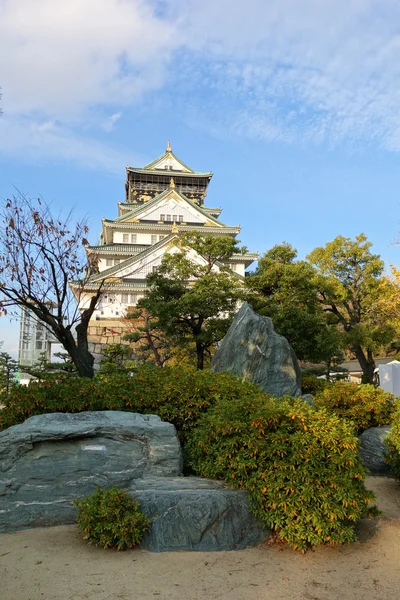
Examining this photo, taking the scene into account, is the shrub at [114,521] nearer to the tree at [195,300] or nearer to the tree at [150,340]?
the tree at [195,300]

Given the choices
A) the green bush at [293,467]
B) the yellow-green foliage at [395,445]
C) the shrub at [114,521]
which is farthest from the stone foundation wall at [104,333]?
the shrub at [114,521]

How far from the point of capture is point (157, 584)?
10.9 feet

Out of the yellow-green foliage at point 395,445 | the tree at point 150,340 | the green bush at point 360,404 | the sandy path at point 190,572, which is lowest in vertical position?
the sandy path at point 190,572

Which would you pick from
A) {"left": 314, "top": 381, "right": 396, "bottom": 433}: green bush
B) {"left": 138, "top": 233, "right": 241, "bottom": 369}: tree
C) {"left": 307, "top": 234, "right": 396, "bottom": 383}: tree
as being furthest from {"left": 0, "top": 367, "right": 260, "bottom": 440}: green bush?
{"left": 307, "top": 234, "right": 396, "bottom": 383}: tree

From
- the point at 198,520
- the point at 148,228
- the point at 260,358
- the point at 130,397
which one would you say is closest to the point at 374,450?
the point at 260,358

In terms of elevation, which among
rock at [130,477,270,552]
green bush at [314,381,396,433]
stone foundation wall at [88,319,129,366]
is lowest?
rock at [130,477,270,552]

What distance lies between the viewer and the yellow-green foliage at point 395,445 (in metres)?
5.59

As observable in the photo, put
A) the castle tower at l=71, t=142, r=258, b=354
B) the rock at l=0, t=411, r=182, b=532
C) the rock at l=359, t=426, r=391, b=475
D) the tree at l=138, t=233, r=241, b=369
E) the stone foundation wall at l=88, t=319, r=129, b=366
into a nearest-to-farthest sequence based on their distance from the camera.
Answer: the rock at l=0, t=411, r=182, b=532, the rock at l=359, t=426, r=391, b=475, the tree at l=138, t=233, r=241, b=369, the stone foundation wall at l=88, t=319, r=129, b=366, the castle tower at l=71, t=142, r=258, b=354

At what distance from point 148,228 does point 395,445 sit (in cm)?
2908

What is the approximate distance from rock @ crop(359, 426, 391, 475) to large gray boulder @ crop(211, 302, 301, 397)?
160 cm

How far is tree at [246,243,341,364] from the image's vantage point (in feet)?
51.7

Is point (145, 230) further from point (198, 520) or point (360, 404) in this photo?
point (198, 520)

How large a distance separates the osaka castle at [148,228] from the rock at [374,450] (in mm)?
16534

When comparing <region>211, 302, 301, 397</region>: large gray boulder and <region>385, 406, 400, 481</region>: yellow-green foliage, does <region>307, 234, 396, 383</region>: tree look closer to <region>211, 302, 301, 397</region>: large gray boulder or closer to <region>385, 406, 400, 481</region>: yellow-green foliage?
<region>211, 302, 301, 397</region>: large gray boulder
